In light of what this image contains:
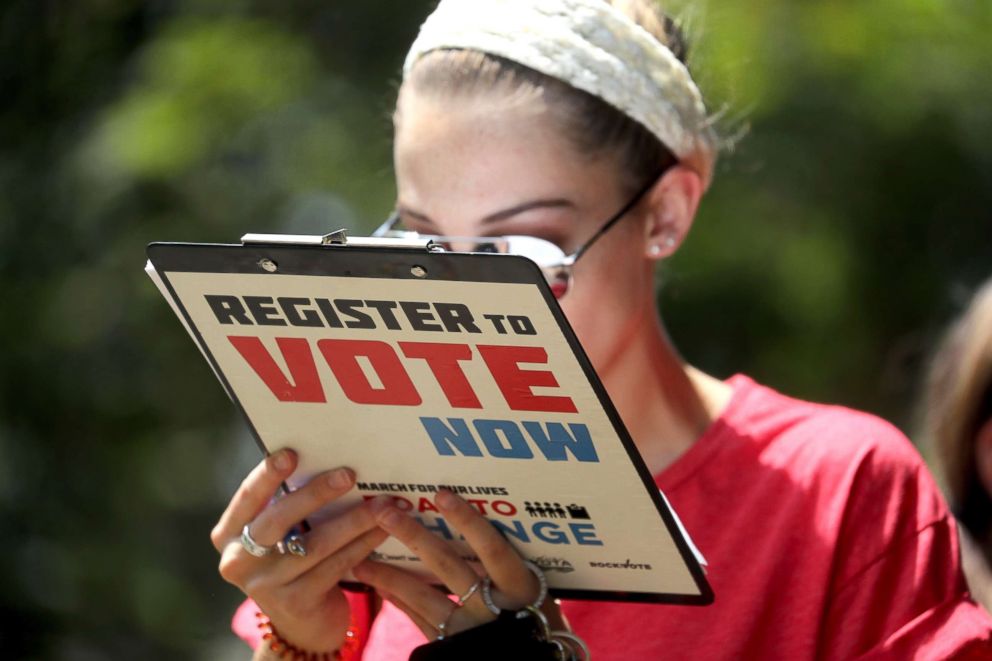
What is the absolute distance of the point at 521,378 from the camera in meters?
1.31

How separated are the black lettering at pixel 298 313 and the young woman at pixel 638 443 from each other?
0.63ft

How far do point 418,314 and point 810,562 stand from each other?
611 millimetres

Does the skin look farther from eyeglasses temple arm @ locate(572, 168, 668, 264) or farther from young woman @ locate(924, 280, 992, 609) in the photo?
young woman @ locate(924, 280, 992, 609)

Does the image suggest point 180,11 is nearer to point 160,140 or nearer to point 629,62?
point 160,140

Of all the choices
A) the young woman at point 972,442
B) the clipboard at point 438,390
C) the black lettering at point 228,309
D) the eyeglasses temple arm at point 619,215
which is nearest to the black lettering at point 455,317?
the clipboard at point 438,390

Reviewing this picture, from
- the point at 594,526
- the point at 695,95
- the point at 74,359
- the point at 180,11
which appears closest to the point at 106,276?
the point at 74,359

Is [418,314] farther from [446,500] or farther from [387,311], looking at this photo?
[446,500]

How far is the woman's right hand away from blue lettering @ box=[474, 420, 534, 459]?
171 millimetres

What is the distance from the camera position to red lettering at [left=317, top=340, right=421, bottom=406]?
133 centimetres

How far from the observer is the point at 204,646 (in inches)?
160

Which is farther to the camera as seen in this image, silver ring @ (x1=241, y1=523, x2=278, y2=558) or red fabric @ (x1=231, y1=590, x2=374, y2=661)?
red fabric @ (x1=231, y1=590, x2=374, y2=661)

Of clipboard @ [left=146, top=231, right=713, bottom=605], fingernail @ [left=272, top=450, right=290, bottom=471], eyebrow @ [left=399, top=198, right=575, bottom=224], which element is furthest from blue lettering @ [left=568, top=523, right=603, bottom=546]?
eyebrow @ [left=399, top=198, right=575, bottom=224]

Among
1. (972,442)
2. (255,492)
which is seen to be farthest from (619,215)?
(972,442)

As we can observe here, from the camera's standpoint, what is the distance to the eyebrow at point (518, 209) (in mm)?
1656
